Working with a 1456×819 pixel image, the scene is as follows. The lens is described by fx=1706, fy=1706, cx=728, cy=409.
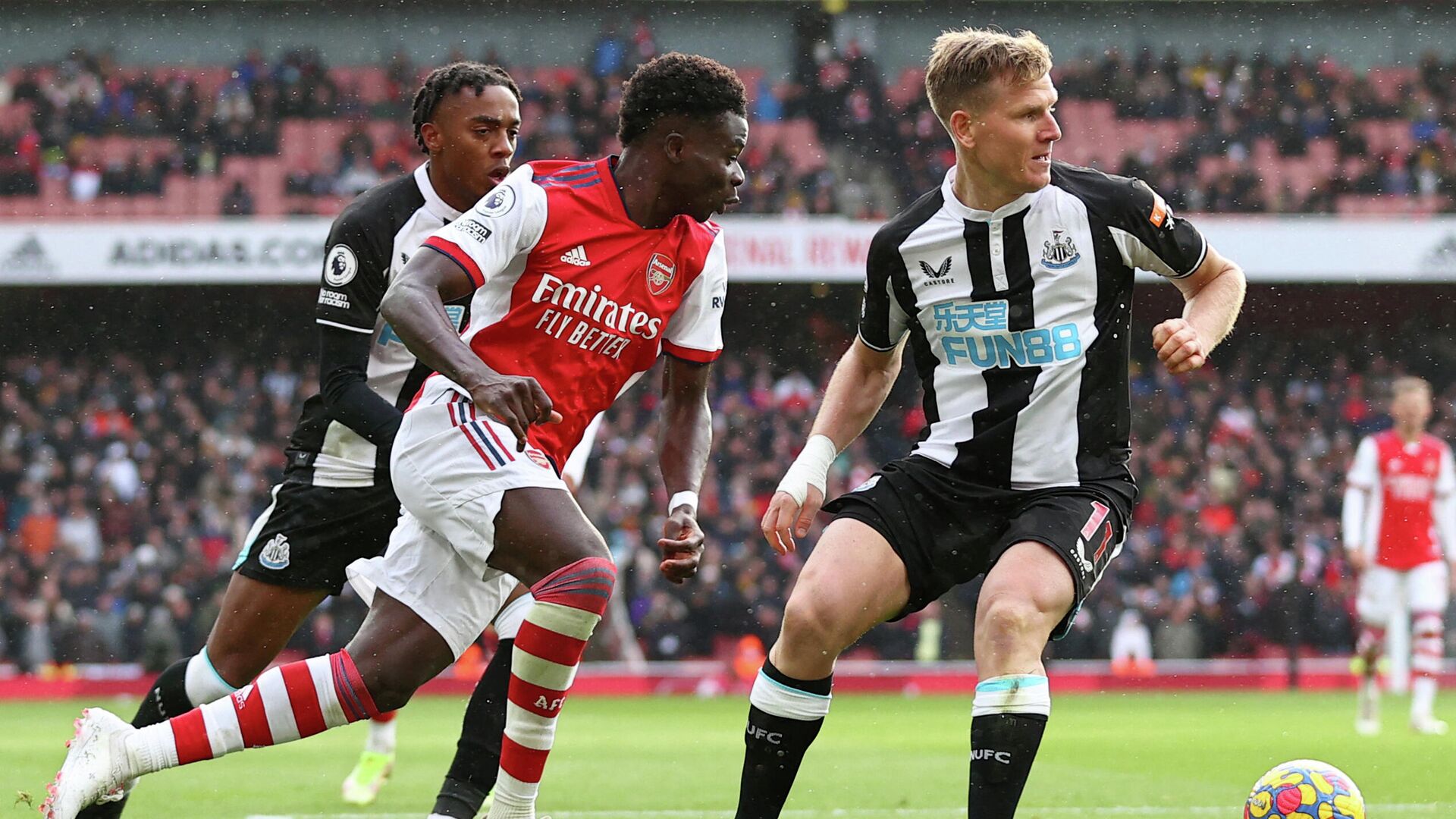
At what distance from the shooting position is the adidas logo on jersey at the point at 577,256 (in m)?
4.53

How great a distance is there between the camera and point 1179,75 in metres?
25.0

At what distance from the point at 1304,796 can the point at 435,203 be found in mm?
3106

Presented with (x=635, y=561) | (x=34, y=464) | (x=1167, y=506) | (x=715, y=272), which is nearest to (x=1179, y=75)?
(x=1167, y=506)

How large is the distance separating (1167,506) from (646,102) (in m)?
16.5

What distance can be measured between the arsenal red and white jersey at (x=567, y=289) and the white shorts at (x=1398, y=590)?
8269mm

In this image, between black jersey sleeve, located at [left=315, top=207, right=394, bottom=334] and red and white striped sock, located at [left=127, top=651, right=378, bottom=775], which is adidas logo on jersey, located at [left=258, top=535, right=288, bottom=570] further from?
red and white striped sock, located at [left=127, top=651, right=378, bottom=775]

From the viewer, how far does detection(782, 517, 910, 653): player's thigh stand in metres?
4.32

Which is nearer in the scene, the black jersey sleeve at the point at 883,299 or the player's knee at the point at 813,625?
the player's knee at the point at 813,625

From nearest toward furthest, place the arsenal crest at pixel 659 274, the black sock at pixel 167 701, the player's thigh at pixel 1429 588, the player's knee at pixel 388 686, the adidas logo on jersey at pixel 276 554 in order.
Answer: the player's knee at pixel 388 686 < the arsenal crest at pixel 659 274 < the black sock at pixel 167 701 < the adidas logo on jersey at pixel 276 554 < the player's thigh at pixel 1429 588

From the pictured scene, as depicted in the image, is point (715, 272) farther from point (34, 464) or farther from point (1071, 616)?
point (34, 464)

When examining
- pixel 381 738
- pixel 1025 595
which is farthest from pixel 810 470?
pixel 381 738

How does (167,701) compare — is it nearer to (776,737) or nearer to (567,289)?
(567,289)

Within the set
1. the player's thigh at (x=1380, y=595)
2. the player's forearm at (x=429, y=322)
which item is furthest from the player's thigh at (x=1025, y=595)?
the player's thigh at (x=1380, y=595)

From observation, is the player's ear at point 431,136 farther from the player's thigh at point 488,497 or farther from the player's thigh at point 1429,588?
the player's thigh at point 1429,588
